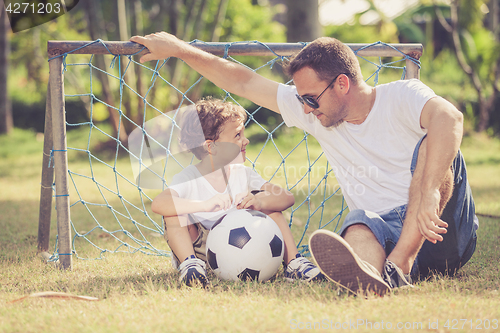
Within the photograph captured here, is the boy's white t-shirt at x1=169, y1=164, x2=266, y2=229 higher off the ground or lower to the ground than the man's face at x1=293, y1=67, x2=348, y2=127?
lower

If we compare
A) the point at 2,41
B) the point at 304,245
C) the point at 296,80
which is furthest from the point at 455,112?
the point at 2,41

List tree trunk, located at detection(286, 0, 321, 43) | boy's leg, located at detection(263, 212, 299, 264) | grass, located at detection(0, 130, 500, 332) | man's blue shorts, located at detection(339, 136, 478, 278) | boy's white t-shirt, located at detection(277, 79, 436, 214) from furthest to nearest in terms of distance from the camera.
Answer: tree trunk, located at detection(286, 0, 321, 43), boy's leg, located at detection(263, 212, 299, 264), boy's white t-shirt, located at detection(277, 79, 436, 214), man's blue shorts, located at detection(339, 136, 478, 278), grass, located at detection(0, 130, 500, 332)

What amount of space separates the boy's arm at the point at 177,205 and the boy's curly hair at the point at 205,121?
1.21 ft

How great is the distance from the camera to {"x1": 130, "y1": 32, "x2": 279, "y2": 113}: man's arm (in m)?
2.44

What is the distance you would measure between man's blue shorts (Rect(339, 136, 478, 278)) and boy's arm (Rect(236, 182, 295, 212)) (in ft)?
1.44

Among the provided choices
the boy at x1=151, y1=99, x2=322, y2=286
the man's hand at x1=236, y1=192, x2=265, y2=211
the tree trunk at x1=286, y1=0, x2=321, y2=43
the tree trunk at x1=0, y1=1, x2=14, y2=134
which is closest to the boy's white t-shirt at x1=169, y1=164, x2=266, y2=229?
the boy at x1=151, y1=99, x2=322, y2=286

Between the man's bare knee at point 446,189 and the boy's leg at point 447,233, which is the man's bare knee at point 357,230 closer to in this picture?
the boy's leg at point 447,233

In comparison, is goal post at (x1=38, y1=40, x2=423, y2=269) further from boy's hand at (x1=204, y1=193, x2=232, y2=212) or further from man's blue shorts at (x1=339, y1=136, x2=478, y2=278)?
man's blue shorts at (x1=339, y1=136, x2=478, y2=278)

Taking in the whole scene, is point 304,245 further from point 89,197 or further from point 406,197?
point 89,197

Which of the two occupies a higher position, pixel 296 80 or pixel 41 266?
pixel 296 80

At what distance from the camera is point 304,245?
305cm

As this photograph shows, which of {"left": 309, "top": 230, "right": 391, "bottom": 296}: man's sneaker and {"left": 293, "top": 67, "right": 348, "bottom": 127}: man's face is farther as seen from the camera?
{"left": 293, "top": 67, "right": 348, "bottom": 127}: man's face

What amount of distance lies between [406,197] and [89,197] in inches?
153

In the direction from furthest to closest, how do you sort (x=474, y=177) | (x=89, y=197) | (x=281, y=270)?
1. (x=474, y=177)
2. (x=89, y=197)
3. (x=281, y=270)
